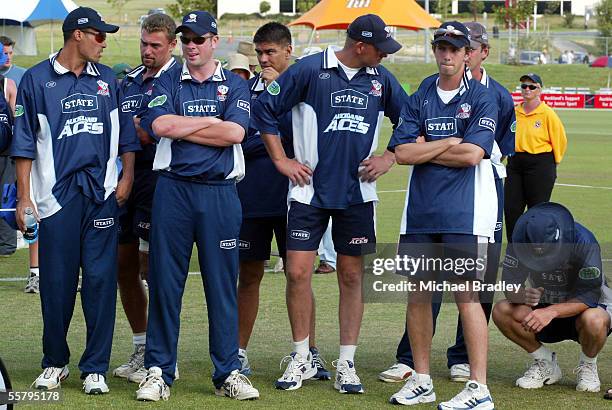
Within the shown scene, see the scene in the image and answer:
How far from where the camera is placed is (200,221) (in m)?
6.87

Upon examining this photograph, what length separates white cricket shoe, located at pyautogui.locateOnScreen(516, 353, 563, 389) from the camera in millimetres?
7258

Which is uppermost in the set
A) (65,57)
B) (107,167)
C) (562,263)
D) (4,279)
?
(65,57)

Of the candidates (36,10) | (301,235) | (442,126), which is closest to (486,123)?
(442,126)

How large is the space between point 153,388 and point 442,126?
7.39 ft

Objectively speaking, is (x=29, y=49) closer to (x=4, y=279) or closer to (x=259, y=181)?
(x=4, y=279)

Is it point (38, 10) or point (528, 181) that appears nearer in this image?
point (528, 181)

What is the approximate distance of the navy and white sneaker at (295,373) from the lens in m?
7.15

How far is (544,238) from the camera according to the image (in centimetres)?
689

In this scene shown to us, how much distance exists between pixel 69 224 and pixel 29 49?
45374mm

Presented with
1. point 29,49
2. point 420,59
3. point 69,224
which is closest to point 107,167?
point 69,224

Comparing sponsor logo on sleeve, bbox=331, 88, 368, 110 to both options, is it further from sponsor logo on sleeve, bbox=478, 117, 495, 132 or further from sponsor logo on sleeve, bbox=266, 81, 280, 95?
sponsor logo on sleeve, bbox=478, 117, 495, 132

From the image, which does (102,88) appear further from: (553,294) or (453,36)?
(553,294)

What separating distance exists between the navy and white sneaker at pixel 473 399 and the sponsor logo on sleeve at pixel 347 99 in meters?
1.84

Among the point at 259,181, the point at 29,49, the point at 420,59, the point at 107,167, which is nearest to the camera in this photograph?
the point at 107,167
